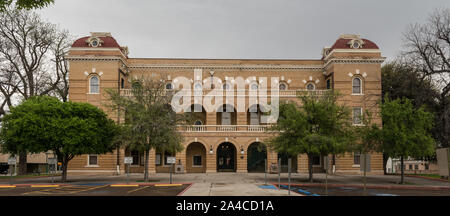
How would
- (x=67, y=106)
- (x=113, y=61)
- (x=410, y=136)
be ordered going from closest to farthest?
1. (x=410, y=136)
2. (x=67, y=106)
3. (x=113, y=61)

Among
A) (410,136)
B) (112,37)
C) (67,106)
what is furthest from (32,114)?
(410,136)

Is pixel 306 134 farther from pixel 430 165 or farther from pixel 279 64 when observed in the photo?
pixel 430 165

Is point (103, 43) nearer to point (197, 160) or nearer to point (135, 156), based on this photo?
point (135, 156)

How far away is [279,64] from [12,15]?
94.0 ft

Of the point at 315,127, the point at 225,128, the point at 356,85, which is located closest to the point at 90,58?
the point at 225,128

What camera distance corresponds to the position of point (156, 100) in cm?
3206

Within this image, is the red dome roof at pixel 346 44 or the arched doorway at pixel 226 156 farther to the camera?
the arched doorway at pixel 226 156

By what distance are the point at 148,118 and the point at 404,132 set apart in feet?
60.4

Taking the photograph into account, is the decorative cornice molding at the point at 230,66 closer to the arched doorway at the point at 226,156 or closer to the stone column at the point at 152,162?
the arched doorway at the point at 226,156

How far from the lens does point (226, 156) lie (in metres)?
45.1

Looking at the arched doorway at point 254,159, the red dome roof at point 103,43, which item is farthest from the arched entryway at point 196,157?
the red dome roof at point 103,43

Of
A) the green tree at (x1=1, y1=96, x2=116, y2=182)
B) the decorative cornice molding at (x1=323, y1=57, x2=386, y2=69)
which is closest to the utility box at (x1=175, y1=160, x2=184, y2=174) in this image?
the green tree at (x1=1, y1=96, x2=116, y2=182)

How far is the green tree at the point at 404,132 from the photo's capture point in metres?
28.0

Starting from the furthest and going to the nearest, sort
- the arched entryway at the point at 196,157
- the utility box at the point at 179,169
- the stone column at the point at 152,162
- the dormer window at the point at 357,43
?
1. the arched entryway at the point at 196,157
2. the dormer window at the point at 357,43
3. the stone column at the point at 152,162
4. the utility box at the point at 179,169
